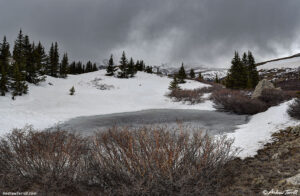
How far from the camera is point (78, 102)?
1933 cm

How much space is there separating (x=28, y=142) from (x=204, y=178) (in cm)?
335

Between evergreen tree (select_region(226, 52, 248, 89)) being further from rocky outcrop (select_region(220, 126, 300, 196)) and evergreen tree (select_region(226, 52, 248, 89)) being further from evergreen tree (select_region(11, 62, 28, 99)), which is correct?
evergreen tree (select_region(11, 62, 28, 99))

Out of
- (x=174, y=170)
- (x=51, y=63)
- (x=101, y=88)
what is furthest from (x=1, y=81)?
(x=51, y=63)

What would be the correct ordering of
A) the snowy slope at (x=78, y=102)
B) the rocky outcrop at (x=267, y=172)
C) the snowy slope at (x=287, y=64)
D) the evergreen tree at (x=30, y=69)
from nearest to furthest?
the rocky outcrop at (x=267, y=172), the snowy slope at (x=78, y=102), the evergreen tree at (x=30, y=69), the snowy slope at (x=287, y=64)

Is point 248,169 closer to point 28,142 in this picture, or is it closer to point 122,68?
point 28,142

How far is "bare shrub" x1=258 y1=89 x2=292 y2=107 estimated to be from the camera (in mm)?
13078

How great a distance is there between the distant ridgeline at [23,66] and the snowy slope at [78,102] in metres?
1.56

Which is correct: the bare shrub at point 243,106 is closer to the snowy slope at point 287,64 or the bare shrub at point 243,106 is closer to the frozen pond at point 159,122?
the frozen pond at point 159,122

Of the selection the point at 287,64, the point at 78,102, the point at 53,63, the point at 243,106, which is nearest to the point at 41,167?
the point at 243,106

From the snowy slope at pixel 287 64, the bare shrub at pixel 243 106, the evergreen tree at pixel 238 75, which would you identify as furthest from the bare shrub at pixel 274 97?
the snowy slope at pixel 287 64

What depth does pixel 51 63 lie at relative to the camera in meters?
Answer: 41.1

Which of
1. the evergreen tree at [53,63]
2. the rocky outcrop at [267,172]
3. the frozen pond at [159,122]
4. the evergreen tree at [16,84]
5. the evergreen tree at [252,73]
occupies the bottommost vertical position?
the rocky outcrop at [267,172]

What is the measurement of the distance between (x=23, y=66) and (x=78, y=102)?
12.5m

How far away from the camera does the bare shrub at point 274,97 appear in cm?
1308
